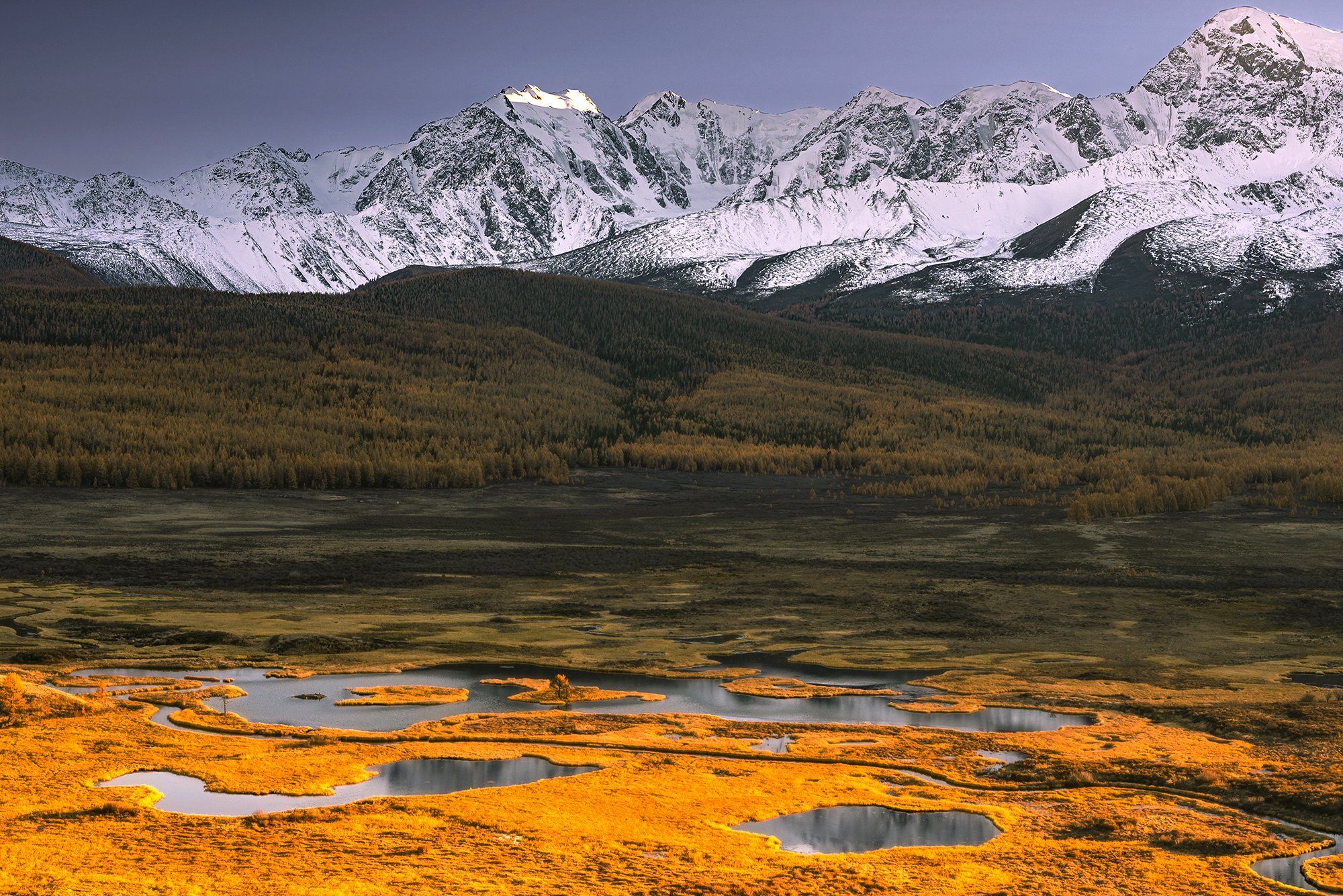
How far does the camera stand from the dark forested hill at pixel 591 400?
6538 cm

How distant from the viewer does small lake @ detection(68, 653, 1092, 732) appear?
50.6ft

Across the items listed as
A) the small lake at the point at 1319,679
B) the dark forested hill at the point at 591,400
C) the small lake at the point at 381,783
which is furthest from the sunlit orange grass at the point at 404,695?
the dark forested hill at the point at 591,400

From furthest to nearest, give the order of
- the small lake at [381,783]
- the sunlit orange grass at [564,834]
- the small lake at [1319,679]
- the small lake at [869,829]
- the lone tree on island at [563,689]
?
the small lake at [1319,679], the lone tree on island at [563,689], the small lake at [381,783], the small lake at [869,829], the sunlit orange grass at [564,834]

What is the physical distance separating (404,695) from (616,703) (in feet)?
8.26

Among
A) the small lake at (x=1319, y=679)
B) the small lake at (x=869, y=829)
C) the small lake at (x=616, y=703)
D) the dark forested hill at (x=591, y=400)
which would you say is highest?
the dark forested hill at (x=591, y=400)

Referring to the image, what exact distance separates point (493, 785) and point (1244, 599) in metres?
21.5

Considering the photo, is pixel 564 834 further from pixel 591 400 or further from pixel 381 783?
pixel 591 400

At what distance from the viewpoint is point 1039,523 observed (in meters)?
49.1

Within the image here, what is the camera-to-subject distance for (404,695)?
1652 centimetres

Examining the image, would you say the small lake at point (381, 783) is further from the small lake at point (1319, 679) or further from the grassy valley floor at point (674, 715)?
the small lake at point (1319, 679)

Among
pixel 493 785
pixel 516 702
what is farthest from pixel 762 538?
pixel 493 785

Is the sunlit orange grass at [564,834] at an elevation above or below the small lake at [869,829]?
above

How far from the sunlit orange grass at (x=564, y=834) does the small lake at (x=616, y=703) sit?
2044mm

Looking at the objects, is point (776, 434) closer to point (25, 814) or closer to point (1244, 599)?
point (1244, 599)
